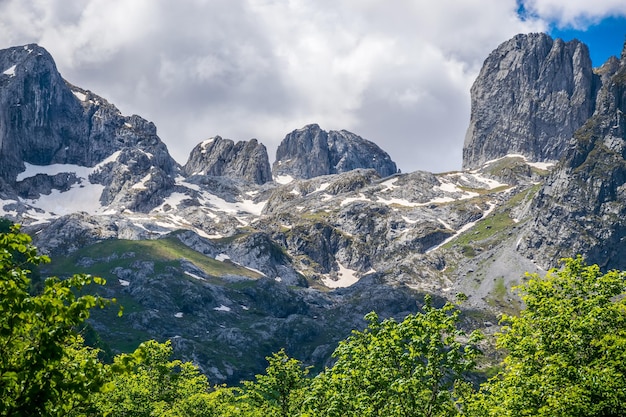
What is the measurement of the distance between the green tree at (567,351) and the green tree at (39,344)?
67.7 feet

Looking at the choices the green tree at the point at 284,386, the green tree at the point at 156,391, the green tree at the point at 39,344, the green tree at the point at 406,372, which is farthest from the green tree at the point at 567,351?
the green tree at the point at 156,391

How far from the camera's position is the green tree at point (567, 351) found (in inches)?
1059

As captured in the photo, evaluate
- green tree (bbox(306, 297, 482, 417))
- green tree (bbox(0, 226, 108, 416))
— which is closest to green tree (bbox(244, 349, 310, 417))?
green tree (bbox(306, 297, 482, 417))

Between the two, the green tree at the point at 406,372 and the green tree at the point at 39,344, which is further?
the green tree at the point at 406,372

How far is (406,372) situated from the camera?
30.7 metres

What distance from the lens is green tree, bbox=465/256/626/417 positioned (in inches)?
1059

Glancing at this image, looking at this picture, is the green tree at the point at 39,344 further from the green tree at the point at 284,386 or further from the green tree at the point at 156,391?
the green tree at the point at 156,391

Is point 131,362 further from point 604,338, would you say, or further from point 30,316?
point 604,338

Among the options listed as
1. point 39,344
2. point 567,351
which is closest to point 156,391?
point 567,351

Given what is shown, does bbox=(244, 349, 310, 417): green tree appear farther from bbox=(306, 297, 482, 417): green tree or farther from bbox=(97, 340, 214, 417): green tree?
bbox=(306, 297, 482, 417): green tree

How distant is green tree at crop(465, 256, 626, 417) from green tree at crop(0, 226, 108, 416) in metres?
20.6

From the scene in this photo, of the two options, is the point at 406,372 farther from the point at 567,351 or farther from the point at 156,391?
the point at 156,391

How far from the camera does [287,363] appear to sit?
49.1 m

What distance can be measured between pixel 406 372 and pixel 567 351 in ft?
27.3
